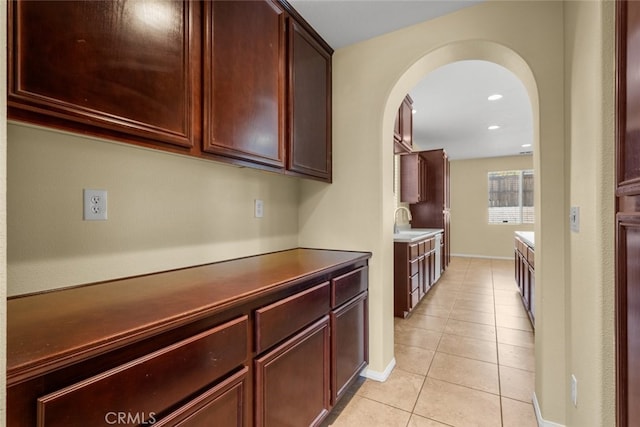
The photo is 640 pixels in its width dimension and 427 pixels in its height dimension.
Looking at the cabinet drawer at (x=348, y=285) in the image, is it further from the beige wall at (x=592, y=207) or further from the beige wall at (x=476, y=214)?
the beige wall at (x=476, y=214)

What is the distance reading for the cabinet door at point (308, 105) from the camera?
1.76m

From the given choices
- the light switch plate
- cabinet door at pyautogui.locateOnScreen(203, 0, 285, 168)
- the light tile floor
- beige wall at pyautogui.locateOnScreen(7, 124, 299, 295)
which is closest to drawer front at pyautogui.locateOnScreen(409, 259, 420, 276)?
the light tile floor

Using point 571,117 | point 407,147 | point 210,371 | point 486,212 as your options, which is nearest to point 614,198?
point 571,117

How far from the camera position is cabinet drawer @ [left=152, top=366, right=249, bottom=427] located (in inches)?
32.7

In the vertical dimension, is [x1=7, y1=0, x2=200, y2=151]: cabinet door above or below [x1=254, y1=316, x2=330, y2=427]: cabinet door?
above

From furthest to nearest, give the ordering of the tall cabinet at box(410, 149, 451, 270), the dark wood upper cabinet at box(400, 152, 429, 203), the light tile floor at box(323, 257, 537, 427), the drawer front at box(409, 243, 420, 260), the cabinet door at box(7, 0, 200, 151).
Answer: the tall cabinet at box(410, 149, 451, 270) → the dark wood upper cabinet at box(400, 152, 429, 203) → the drawer front at box(409, 243, 420, 260) → the light tile floor at box(323, 257, 537, 427) → the cabinet door at box(7, 0, 200, 151)

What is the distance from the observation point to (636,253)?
83cm

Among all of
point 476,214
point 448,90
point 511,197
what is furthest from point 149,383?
point 511,197

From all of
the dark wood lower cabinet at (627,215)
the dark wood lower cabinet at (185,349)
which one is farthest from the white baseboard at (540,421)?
the dark wood lower cabinet at (185,349)

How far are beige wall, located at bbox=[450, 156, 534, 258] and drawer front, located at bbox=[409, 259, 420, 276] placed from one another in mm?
4721

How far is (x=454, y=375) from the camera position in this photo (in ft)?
6.88

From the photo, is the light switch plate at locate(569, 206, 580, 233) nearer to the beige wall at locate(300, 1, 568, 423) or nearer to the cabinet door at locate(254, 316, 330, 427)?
the beige wall at locate(300, 1, 568, 423)

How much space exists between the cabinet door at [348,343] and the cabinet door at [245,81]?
96 centimetres

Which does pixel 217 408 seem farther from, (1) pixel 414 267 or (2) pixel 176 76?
(1) pixel 414 267
